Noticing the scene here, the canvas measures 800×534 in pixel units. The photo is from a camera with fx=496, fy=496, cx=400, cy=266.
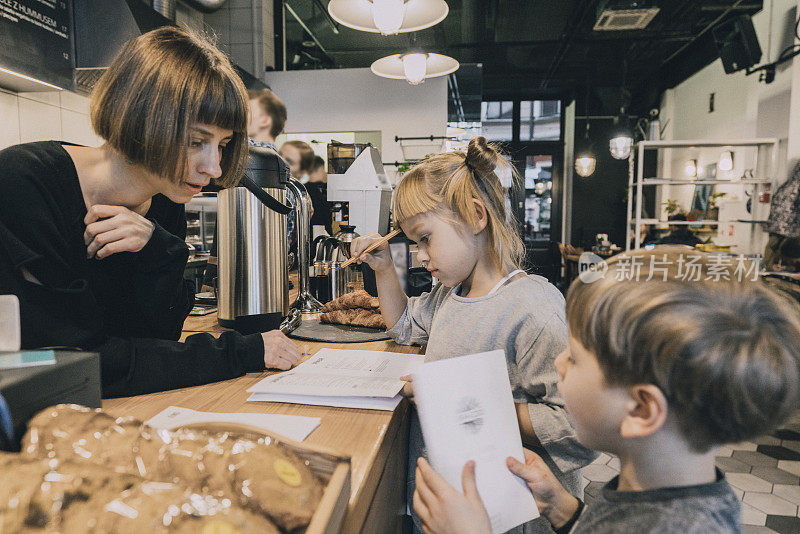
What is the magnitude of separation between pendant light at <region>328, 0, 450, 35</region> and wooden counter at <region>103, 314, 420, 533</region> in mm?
2151

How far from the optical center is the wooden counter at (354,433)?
665mm

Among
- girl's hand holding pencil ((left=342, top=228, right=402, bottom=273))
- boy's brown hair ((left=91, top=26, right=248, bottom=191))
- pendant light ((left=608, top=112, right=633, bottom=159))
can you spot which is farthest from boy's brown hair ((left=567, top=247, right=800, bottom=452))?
pendant light ((left=608, top=112, right=633, bottom=159))

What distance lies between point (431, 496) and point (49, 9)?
142 inches

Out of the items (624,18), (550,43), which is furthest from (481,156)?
(550,43)

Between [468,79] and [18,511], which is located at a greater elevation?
[468,79]

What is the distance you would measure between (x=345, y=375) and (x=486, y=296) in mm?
377

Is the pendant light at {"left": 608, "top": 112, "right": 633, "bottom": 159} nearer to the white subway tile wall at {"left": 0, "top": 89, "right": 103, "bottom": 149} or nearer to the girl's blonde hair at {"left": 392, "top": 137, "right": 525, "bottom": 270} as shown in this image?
the white subway tile wall at {"left": 0, "top": 89, "right": 103, "bottom": 149}

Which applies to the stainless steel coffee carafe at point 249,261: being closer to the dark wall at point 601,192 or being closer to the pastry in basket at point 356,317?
the pastry in basket at point 356,317

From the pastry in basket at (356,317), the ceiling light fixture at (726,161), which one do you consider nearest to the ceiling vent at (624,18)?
the ceiling light fixture at (726,161)

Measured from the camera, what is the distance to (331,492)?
1.43 ft

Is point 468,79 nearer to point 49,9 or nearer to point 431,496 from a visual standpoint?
point 49,9

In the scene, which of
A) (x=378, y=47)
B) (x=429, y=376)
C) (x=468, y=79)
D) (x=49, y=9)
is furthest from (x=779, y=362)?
(x=378, y=47)

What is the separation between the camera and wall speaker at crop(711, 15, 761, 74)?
541 centimetres

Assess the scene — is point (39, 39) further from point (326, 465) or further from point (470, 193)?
point (326, 465)
